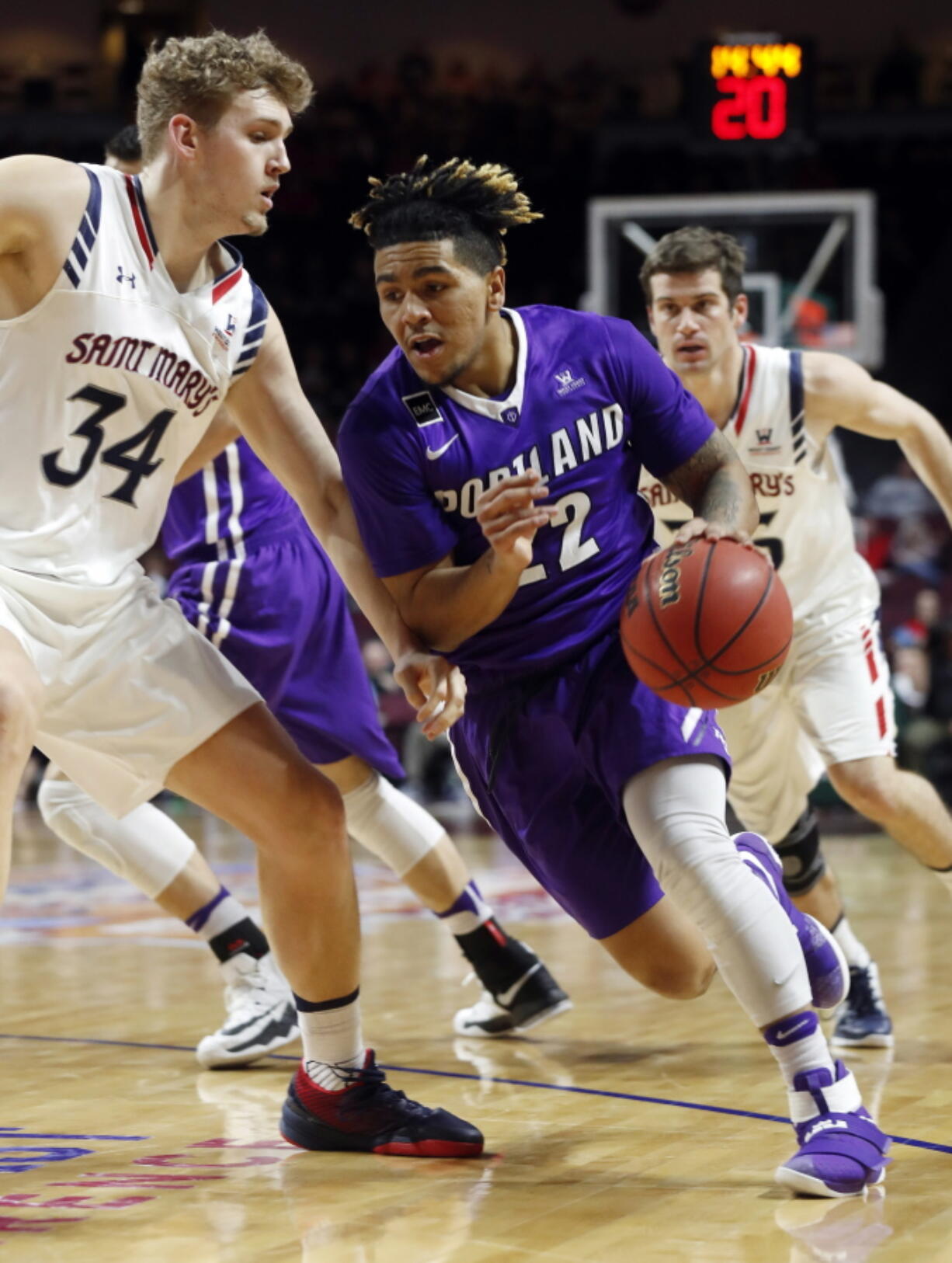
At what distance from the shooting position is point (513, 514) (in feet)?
9.96

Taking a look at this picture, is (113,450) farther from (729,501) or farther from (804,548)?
(804,548)

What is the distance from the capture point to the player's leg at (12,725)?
2791 mm

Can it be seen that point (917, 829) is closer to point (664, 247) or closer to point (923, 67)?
point (664, 247)

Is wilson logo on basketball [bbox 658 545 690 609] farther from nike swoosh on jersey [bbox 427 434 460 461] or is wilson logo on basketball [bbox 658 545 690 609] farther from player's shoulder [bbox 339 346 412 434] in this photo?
player's shoulder [bbox 339 346 412 434]

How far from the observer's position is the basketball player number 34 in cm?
318

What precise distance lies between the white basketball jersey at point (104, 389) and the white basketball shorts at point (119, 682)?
2.4 inches

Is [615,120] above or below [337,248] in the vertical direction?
above

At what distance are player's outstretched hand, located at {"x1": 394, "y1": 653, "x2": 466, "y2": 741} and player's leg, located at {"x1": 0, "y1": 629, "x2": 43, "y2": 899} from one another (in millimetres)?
686

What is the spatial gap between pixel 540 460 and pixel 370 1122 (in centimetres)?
142

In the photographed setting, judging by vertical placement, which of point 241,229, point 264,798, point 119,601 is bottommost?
point 264,798

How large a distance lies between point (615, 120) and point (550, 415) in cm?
1528

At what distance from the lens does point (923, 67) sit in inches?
709

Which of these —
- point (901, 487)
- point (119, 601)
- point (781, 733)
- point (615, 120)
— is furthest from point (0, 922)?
point (615, 120)

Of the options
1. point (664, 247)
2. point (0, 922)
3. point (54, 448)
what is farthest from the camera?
point (0, 922)
